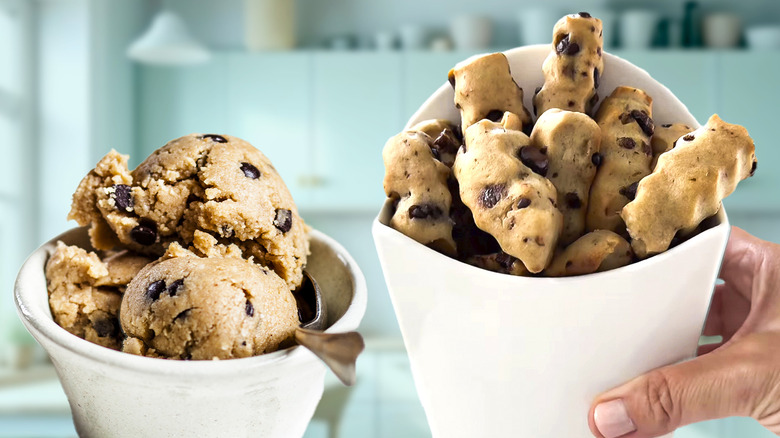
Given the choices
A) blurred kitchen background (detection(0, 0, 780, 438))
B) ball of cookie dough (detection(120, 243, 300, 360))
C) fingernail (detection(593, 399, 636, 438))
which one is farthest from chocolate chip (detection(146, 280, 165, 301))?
blurred kitchen background (detection(0, 0, 780, 438))

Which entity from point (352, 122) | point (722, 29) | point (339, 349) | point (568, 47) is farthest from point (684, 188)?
point (722, 29)

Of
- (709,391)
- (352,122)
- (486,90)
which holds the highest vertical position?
(486,90)

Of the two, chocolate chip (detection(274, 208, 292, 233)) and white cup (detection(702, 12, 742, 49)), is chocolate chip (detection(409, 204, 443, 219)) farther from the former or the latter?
white cup (detection(702, 12, 742, 49))

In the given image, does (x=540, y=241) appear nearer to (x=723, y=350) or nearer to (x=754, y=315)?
(x=723, y=350)

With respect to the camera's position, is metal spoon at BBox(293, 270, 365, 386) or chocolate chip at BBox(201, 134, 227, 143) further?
chocolate chip at BBox(201, 134, 227, 143)

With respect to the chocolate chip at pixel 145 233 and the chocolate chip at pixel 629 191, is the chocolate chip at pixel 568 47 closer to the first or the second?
the chocolate chip at pixel 629 191

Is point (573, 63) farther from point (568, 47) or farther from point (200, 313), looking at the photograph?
point (200, 313)
